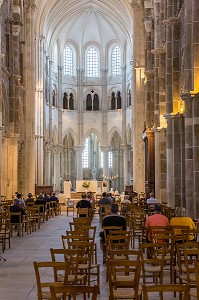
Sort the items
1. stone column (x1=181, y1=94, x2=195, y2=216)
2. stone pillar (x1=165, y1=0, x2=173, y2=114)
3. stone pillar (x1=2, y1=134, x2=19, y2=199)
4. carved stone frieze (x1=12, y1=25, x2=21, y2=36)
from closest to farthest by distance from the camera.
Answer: stone column (x1=181, y1=94, x2=195, y2=216), stone pillar (x1=165, y1=0, x2=173, y2=114), stone pillar (x1=2, y1=134, x2=19, y2=199), carved stone frieze (x1=12, y1=25, x2=21, y2=36)

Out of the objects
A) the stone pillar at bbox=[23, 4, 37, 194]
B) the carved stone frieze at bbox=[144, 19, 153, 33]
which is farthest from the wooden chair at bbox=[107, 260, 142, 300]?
the stone pillar at bbox=[23, 4, 37, 194]

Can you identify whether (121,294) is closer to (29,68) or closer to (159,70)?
(159,70)

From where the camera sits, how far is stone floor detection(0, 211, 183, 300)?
11.0 meters

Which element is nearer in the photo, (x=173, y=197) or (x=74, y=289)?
(x=74, y=289)

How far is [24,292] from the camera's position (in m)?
11.1

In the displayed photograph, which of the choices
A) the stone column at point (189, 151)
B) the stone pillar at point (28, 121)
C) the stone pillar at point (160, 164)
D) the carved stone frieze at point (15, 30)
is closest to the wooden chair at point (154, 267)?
the stone column at point (189, 151)

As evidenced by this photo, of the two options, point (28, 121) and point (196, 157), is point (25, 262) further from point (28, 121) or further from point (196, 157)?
point (28, 121)

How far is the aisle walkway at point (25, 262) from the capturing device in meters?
11.0

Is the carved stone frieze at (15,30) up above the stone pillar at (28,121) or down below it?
above

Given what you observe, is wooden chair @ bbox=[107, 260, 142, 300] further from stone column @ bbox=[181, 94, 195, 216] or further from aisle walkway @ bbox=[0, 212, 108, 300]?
stone column @ bbox=[181, 94, 195, 216]

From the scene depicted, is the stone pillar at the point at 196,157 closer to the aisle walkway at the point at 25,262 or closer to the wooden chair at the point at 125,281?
the aisle walkway at the point at 25,262

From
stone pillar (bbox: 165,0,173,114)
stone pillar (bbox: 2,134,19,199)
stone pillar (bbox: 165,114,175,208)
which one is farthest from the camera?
stone pillar (bbox: 2,134,19,199)

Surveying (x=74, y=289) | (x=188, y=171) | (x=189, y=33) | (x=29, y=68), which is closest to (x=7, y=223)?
(x=188, y=171)

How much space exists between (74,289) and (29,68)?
1759 inches
